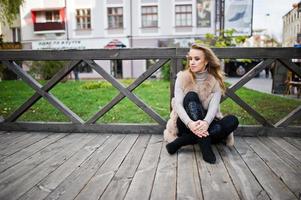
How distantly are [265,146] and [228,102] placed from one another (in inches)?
132

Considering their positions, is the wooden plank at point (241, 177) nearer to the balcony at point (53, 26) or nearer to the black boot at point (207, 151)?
the black boot at point (207, 151)

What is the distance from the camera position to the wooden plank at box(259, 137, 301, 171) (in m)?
2.54

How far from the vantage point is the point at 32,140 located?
3467mm

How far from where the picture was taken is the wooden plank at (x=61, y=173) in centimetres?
202

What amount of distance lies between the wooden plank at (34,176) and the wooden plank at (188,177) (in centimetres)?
114

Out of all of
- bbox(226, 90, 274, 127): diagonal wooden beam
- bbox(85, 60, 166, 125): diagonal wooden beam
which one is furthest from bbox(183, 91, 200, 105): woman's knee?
bbox(85, 60, 166, 125): diagonal wooden beam

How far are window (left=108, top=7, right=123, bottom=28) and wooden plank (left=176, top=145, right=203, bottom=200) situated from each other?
10.2 feet

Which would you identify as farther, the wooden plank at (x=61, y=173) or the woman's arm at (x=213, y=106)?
the woman's arm at (x=213, y=106)

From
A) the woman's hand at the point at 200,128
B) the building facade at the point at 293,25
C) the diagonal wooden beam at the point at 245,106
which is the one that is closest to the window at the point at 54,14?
the diagonal wooden beam at the point at 245,106

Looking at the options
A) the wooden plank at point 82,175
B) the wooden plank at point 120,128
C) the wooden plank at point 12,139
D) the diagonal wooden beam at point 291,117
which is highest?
the diagonal wooden beam at point 291,117

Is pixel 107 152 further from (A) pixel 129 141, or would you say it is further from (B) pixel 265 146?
(B) pixel 265 146

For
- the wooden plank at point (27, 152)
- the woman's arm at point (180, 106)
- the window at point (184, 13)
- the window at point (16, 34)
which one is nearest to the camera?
the wooden plank at point (27, 152)

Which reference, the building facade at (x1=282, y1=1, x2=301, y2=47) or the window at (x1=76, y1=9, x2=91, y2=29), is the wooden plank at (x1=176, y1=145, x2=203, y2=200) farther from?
the window at (x1=76, y1=9, x2=91, y2=29)

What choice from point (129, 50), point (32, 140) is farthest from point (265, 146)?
point (32, 140)
